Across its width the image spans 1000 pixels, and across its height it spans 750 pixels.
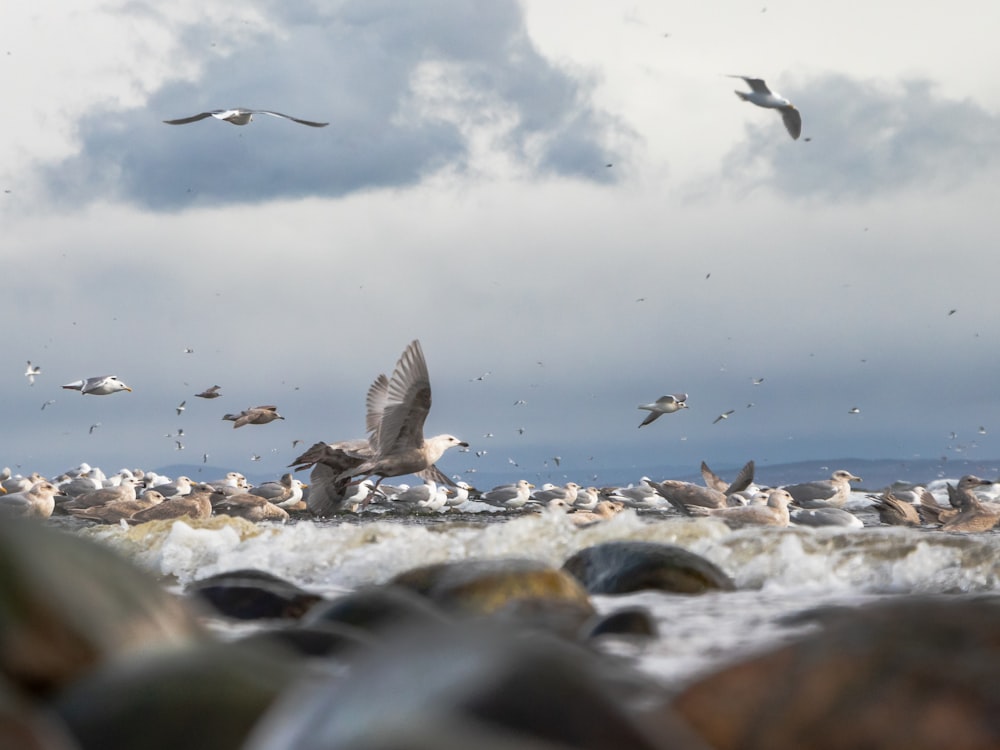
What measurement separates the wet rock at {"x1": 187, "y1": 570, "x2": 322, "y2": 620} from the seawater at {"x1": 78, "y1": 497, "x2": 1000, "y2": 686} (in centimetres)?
160

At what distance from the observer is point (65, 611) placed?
9.91 feet

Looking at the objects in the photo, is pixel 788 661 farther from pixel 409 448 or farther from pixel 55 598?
pixel 409 448

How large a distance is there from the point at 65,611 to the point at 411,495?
20276mm

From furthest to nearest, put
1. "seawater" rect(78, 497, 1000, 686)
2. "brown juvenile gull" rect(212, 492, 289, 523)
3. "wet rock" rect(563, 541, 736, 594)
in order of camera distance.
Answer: "brown juvenile gull" rect(212, 492, 289, 523)
"wet rock" rect(563, 541, 736, 594)
"seawater" rect(78, 497, 1000, 686)

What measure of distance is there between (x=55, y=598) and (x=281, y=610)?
2.10 m

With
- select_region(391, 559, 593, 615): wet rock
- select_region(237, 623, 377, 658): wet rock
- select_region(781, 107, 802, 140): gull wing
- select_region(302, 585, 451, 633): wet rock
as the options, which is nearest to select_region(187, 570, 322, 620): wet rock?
select_region(391, 559, 593, 615): wet rock

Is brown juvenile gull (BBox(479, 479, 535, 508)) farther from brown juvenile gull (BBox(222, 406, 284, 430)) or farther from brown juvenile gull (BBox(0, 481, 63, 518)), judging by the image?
brown juvenile gull (BBox(0, 481, 63, 518))

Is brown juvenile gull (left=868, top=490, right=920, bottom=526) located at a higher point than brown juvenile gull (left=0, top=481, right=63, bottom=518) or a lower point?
higher

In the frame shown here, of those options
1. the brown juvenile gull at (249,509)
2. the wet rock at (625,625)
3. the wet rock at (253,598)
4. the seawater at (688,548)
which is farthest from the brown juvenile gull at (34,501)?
the wet rock at (625,625)

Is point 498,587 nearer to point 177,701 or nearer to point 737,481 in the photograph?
point 177,701

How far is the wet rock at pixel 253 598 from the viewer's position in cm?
506

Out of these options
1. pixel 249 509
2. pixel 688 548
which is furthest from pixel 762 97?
pixel 249 509

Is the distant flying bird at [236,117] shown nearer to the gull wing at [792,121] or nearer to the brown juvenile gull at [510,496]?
the gull wing at [792,121]

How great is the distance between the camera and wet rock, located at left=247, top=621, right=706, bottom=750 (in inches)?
72.8
